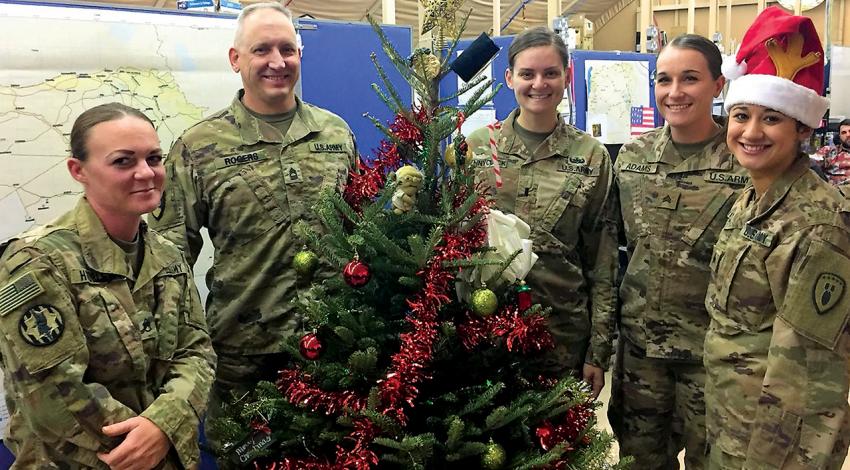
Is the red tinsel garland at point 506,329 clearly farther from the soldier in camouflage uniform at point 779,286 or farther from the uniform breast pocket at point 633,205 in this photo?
the uniform breast pocket at point 633,205

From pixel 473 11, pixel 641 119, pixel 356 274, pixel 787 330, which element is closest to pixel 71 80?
pixel 356 274

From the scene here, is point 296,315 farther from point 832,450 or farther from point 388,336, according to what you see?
point 832,450

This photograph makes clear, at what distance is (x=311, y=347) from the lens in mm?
1523

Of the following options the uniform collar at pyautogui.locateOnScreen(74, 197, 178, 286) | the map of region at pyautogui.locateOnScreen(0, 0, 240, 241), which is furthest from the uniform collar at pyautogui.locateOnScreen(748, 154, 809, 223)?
the map of region at pyautogui.locateOnScreen(0, 0, 240, 241)

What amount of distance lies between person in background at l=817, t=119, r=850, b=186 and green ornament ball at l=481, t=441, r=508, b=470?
5.36 meters

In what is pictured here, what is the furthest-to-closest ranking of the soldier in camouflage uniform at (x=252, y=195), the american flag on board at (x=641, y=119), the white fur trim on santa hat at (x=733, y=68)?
1. the american flag on board at (x=641, y=119)
2. the soldier in camouflage uniform at (x=252, y=195)
3. the white fur trim on santa hat at (x=733, y=68)

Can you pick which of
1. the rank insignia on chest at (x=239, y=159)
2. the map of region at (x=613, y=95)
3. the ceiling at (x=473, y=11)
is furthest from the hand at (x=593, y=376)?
the ceiling at (x=473, y=11)

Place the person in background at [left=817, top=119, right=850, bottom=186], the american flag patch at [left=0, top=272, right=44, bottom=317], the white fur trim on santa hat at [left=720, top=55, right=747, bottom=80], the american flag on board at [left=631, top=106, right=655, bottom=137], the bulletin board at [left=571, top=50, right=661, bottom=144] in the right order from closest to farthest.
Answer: the american flag patch at [left=0, top=272, right=44, bottom=317]
the white fur trim on santa hat at [left=720, top=55, right=747, bottom=80]
the bulletin board at [left=571, top=50, right=661, bottom=144]
the american flag on board at [left=631, top=106, right=655, bottom=137]
the person in background at [left=817, top=119, right=850, bottom=186]

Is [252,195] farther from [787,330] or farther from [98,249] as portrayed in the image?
[787,330]

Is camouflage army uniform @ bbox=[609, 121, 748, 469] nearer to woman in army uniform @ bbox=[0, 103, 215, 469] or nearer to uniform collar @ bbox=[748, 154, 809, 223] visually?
uniform collar @ bbox=[748, 154, 809, 223]

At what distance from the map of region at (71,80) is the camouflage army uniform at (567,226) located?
1.14 m

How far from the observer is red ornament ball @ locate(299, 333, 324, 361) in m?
1.52

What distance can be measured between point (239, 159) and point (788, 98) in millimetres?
1538

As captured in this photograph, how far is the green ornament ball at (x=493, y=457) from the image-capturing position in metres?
1.44
